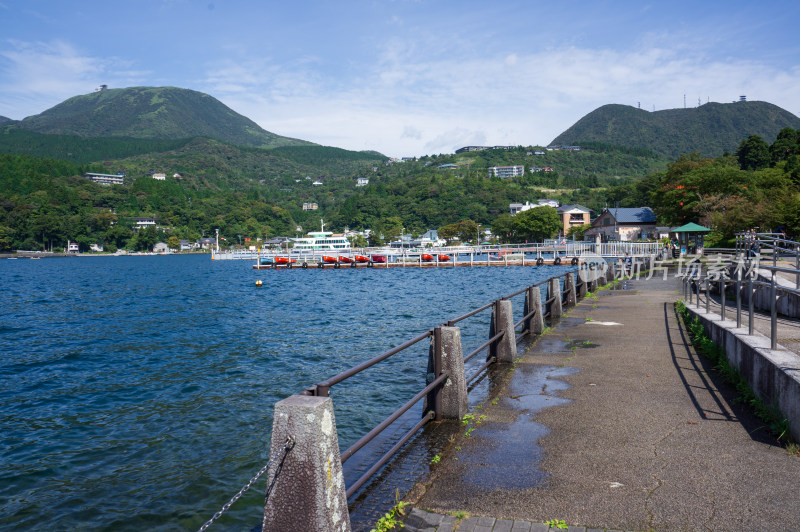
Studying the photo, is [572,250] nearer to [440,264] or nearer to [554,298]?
[440,264]

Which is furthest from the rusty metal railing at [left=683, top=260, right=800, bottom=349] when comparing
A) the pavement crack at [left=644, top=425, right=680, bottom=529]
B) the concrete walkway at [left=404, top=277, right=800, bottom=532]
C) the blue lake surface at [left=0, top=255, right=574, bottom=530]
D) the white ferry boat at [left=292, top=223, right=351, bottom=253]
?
the white ferry boat at [left=292, top=223, right=351, bottom=253]

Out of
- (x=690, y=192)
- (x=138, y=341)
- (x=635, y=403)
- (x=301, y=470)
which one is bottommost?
(x=138, y=341)

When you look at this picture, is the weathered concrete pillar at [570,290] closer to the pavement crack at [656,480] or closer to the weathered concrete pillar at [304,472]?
the pavement crack at [656,480]

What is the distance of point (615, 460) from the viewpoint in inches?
184

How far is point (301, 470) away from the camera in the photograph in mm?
2992

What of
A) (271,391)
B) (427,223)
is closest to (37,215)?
(427,223)

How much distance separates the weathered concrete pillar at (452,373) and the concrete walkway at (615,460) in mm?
279

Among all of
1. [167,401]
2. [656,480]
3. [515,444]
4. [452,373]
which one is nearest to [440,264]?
[167,401]

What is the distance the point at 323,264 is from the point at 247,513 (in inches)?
3254

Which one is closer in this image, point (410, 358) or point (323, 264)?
point (410, 358)

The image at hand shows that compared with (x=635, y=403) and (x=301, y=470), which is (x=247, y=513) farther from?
(x=635, y=403)

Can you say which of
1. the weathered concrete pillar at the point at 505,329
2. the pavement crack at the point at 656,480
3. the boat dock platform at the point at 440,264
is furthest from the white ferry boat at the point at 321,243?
the pavement crack at the point at 656,480

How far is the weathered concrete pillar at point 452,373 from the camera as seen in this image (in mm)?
5855

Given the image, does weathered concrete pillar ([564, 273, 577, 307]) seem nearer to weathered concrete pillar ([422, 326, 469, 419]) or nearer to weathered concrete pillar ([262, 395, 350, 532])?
weathered concrete pillar ([422, 326, 469, 419])
